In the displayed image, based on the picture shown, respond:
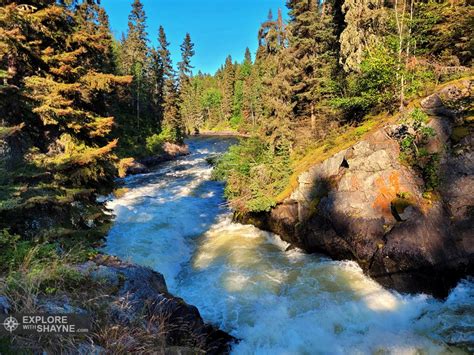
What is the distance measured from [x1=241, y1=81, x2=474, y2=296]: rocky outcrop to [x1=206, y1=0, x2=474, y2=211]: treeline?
5.90 ft

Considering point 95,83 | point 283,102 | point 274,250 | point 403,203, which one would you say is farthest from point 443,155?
point 95,83

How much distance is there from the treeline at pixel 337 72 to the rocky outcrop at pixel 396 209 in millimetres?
1797

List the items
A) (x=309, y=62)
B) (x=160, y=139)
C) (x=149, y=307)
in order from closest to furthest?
1. (x=149, y=307)
2. (x=309, y=62)
3. (x=160, y=139)

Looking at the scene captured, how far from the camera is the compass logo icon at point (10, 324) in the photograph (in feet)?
10.3

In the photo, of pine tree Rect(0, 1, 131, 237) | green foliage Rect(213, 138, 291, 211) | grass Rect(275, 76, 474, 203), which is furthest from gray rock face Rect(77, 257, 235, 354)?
grass Rect(275, 76, 474, 203)

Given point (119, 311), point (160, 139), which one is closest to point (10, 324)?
point (119, 311)

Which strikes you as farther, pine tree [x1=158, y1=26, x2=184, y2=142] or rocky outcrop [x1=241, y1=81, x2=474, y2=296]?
pine tree [x1=158, y1=26, x2=184, y2=142]

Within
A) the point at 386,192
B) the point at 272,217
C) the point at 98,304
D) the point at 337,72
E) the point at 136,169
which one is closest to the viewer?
the point at 98,304

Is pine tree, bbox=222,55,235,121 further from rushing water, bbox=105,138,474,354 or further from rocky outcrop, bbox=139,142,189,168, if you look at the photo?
rushing water, bbox=105,138,474,354
